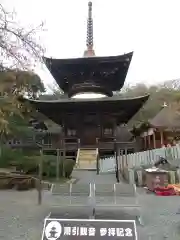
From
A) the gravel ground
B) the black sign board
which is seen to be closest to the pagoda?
the gravel ground

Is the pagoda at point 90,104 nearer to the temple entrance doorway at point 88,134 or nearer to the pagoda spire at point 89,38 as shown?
the temple entrance doorway at point 88,134

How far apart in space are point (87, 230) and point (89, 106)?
22.3 m

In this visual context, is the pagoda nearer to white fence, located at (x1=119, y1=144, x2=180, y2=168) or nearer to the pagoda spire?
the pagoda spire

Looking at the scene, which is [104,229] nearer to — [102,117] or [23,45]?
[23,45]

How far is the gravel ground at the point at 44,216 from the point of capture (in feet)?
19.6

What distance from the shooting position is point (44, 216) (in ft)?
23.2

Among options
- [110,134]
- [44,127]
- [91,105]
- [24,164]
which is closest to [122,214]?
[24,164]

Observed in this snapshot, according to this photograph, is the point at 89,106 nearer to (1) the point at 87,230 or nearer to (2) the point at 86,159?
(2) the point at 86,159

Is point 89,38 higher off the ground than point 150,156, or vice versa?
point 89,38

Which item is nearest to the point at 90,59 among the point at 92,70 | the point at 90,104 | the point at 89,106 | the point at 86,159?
the point at 92,70

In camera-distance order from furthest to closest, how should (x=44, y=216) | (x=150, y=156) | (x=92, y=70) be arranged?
1. (x=92, y=70)
2. (x=150, y=156)
3. (x=44, y=216)

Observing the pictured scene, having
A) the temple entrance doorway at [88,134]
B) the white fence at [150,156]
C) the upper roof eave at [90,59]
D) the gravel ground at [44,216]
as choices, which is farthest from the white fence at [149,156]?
the upper roof eave at [90,59]

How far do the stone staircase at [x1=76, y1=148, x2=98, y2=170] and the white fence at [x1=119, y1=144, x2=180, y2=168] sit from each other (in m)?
5.78

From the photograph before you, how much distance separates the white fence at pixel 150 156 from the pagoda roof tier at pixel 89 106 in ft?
33.2
